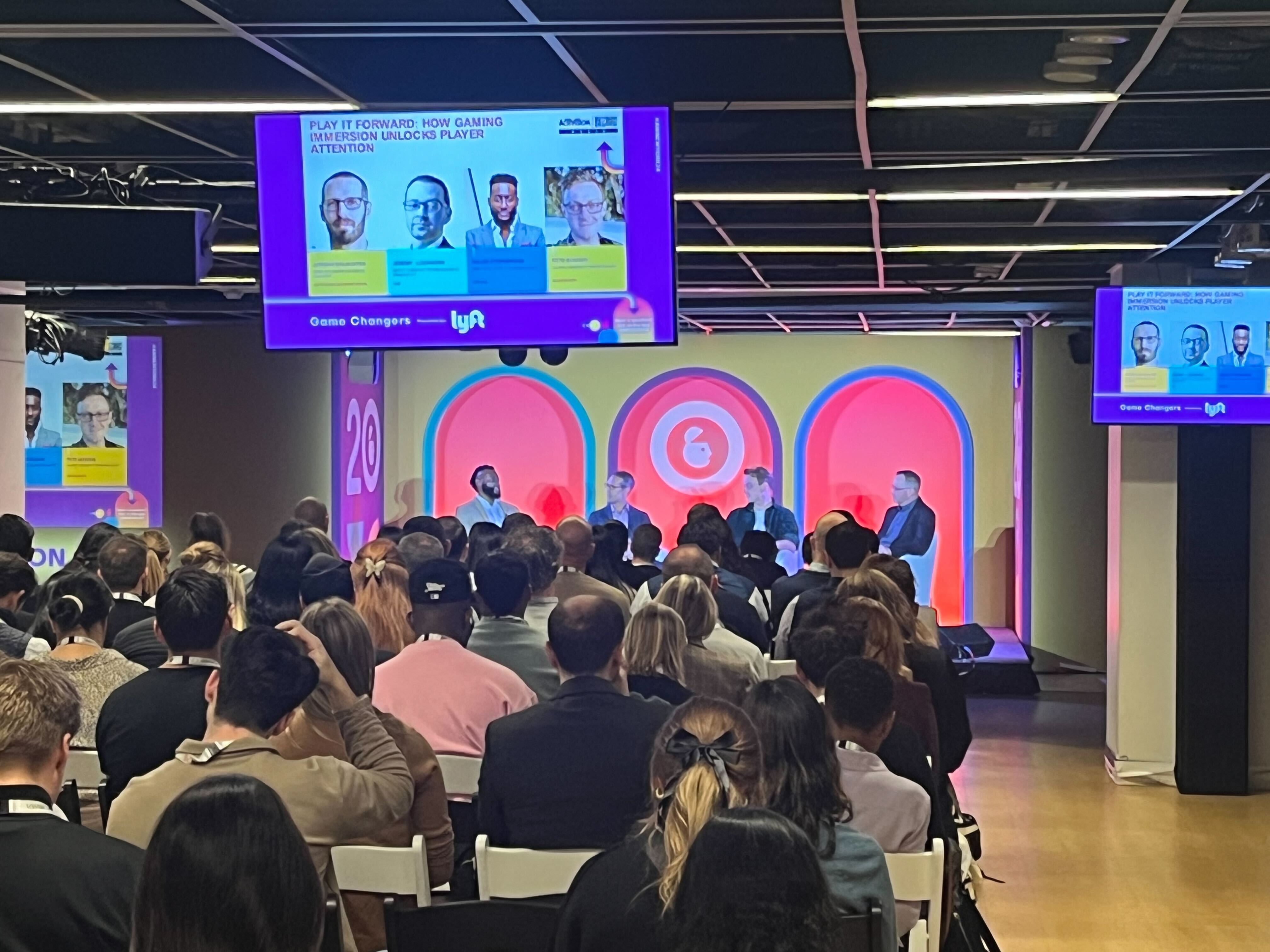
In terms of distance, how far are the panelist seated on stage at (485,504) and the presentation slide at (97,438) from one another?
4364 millimetres

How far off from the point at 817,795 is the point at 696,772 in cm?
35

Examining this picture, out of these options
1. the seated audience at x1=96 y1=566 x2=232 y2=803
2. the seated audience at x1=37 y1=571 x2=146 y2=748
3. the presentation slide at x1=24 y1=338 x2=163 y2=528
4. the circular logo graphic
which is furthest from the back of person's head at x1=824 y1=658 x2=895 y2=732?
the circular logo graphic

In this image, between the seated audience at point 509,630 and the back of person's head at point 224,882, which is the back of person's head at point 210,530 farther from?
the back of person's head at point 224,882

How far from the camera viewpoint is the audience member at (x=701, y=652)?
5.45 m

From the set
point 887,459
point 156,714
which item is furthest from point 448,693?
point 887,459

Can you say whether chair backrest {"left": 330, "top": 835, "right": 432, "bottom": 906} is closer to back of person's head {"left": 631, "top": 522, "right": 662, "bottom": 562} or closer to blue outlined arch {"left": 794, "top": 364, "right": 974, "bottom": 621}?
back of person's head {"left": 631, "top": 522, "right": 662, "bottom": 562}

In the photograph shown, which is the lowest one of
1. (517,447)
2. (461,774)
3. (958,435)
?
(461,774)

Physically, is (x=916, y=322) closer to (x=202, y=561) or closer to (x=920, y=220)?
(x=920, y=220)

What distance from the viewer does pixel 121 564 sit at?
623 centimetres

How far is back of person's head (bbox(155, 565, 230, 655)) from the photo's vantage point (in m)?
4.34

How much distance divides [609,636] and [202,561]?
9.40 feet

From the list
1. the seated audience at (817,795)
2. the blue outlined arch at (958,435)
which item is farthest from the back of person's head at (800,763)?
the blue outlined arch at (958,435)

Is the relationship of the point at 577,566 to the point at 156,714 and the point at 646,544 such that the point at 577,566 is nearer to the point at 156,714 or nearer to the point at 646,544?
the point at 646,544

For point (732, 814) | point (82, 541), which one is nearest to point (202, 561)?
point (82, 541)
